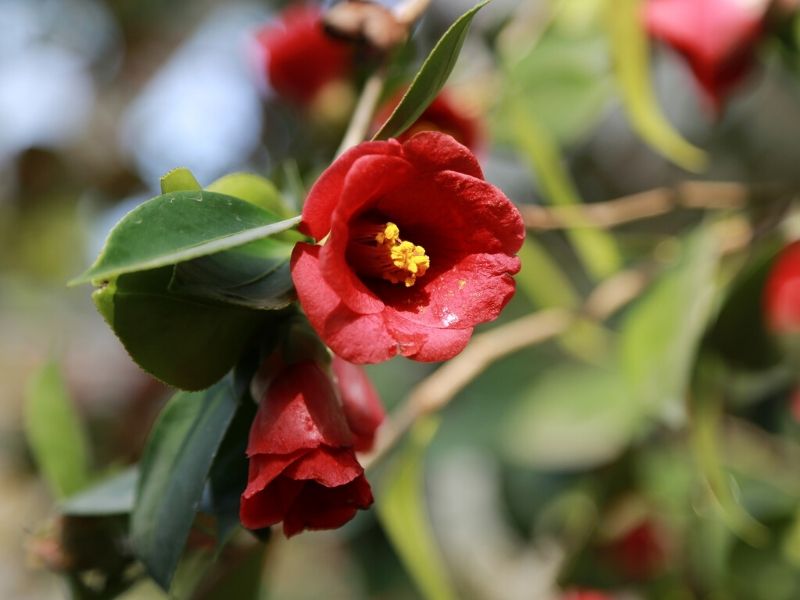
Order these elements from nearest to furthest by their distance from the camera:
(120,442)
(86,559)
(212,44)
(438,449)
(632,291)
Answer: (86,559), (632,291), (438,449), (120,442), (212,44)

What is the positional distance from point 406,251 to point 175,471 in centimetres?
21

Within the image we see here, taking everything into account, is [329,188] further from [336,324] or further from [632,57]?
[632,57]

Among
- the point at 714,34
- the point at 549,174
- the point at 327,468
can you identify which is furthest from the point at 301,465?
the point at 714,34

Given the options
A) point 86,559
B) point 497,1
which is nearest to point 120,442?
point 497,1

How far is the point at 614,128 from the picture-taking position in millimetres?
2131

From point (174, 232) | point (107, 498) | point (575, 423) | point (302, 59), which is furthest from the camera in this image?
point (575, 423)

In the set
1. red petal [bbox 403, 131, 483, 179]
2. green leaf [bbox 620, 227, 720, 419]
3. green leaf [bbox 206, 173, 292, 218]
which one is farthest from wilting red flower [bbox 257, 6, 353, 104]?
red petal [bbox 403, 131, 483, 179]

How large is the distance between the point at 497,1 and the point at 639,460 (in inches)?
26.2

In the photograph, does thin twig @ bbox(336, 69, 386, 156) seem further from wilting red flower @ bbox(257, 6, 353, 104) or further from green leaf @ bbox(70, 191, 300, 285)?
wilting red flower @ bbox(257, 6, 353, 104)

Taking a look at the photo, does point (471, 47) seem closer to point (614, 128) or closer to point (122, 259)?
point (614, 128)

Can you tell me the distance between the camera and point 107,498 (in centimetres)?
68

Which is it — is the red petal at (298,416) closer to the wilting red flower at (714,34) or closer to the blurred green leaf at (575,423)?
the wilting red flower at (714,34)

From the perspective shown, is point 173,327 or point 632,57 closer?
point 173,327

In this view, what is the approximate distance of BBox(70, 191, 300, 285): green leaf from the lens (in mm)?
414
